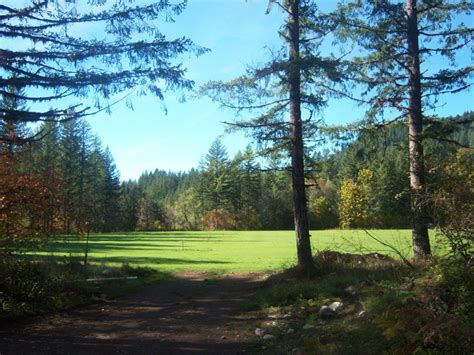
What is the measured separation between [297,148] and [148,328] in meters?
6.64

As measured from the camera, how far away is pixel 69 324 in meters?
9.05

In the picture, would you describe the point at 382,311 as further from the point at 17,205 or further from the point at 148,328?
the point at 17,205

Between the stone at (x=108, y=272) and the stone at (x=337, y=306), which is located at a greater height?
the stone at (x=337, y=306)

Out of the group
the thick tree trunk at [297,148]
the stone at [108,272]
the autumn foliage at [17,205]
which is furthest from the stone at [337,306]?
the stone at [108,272]

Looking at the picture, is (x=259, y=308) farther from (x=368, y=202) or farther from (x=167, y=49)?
(x=368, y=202)

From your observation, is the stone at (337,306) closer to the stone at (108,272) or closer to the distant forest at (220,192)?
the distant forest at (220,192)

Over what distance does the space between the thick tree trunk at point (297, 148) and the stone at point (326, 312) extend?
14.5ft

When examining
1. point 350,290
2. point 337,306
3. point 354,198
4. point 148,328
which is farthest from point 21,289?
point 354,198

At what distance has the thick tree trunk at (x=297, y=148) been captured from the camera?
12.6m

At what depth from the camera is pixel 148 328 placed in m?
8.76

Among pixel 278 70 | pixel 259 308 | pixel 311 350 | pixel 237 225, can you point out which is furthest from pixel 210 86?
pixel 237 225

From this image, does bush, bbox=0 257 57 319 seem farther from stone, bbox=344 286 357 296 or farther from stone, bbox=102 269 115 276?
stone, bbox=344 286 357 296

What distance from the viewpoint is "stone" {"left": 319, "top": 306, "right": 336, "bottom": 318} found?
789 centimetres

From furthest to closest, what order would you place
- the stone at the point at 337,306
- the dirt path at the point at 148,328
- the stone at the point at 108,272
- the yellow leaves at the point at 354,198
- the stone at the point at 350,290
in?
1. the yellow leaves at the point at 354,198
2. the stone at the point at 108,272
3. the stone at the point at 350,290
4. the stone at the point at 337,306
5. the dirt path at the point at 148,328
